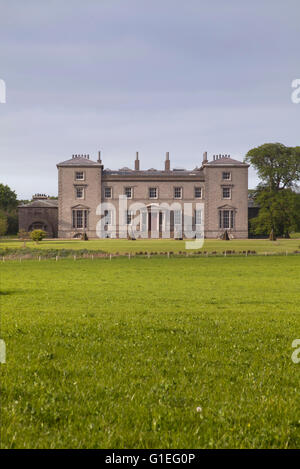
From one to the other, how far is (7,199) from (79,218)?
20.6 meters

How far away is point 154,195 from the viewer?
65062 mm

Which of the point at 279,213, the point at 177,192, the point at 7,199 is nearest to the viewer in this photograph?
Result: the point at 279,213

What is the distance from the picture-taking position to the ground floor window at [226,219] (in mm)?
64375

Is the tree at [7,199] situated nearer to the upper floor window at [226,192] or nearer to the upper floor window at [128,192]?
the upper floor window at [128,192]

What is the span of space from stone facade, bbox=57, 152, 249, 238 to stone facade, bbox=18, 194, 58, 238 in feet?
8.14

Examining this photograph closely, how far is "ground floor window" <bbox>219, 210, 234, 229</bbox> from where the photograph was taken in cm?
6438

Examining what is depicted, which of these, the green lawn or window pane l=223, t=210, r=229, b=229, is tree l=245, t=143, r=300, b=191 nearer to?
window pane l=223, t=210, r=229, b=229

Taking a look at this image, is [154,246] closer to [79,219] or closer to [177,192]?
[177,192]

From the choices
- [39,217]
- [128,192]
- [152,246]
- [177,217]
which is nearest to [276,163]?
[177,217]

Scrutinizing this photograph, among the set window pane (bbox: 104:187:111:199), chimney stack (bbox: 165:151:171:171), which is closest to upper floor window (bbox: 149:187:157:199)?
window pane (bbox: 104:187:111:199)

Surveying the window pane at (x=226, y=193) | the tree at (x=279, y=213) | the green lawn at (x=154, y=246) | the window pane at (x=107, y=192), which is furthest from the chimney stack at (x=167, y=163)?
the green lawn at (x=154, y=246)

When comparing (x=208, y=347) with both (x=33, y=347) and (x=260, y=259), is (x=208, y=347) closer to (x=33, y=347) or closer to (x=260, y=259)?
(x=33, y=347)

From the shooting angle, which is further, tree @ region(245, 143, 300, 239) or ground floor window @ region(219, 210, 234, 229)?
ground floor window @ region(219, 210, 234, 229)
